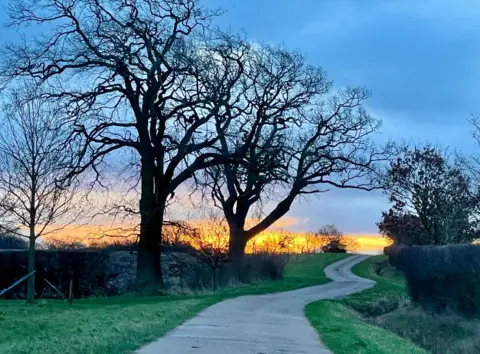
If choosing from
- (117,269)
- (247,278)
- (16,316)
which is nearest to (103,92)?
(117,269)

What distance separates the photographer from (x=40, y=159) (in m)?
25.9

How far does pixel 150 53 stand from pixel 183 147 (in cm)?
454

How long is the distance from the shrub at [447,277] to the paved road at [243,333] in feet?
18.7

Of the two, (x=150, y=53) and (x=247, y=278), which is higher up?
(x=150, y=53)

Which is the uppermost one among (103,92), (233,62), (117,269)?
(233,62)

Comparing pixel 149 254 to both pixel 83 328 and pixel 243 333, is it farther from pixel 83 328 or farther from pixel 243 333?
pixel 243 333

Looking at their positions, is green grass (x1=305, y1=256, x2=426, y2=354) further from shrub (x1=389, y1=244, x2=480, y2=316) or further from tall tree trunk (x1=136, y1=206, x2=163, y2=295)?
tall tree trunk (x1=136, y1=206, x2=163, y2=295)

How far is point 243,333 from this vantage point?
15961 mm

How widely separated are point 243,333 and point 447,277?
13.3 m

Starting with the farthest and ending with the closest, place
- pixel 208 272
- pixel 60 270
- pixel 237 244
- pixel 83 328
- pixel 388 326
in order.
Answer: pixel 237 244
pixel 208 272
pixel 60 270
pixel 388 326
pixel 83 328

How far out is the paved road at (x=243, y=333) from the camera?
12984mm

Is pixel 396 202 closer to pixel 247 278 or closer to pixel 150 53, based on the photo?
pixel 247 278

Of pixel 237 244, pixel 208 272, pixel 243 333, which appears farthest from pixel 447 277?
pixel 237 244

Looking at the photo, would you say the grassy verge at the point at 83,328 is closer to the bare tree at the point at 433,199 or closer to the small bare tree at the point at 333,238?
the bare tree at the point at 433,199
